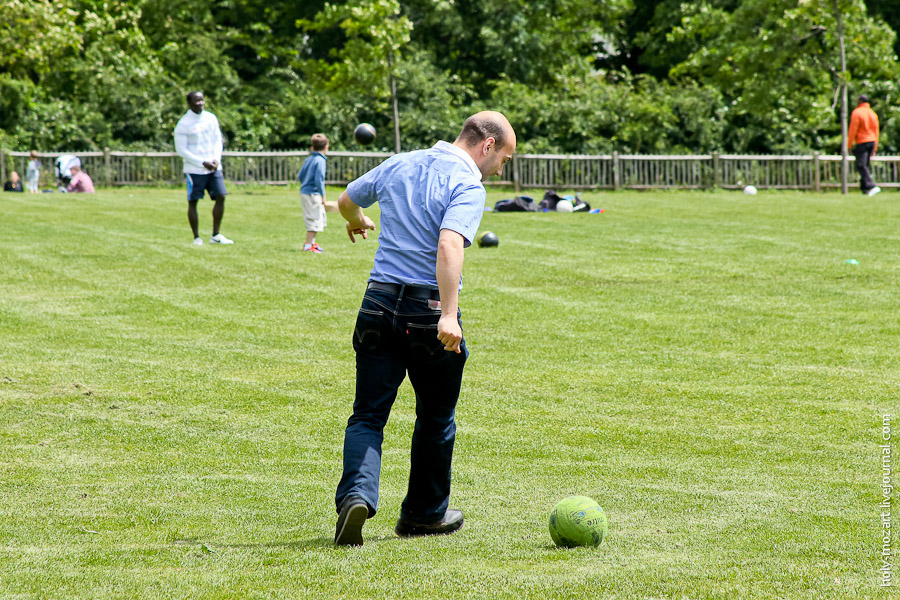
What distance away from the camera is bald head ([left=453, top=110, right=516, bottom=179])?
431 centimetres

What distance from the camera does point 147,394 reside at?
706cm

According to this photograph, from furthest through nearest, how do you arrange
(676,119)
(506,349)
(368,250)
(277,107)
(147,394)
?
(277,107), (676,119), (368,250), (506,349), (147,394)

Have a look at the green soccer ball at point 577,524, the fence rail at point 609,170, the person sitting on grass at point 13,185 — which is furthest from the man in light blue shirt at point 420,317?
the person sitting on grass at point 13,185

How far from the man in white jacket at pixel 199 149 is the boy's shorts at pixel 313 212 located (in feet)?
3.86

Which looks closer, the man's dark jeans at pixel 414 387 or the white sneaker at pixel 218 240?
the man's dark jeans at pixel 414 387

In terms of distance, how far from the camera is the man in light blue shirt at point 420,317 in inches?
163

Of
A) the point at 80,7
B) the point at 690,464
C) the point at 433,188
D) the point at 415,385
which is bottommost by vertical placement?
the point at 690,464

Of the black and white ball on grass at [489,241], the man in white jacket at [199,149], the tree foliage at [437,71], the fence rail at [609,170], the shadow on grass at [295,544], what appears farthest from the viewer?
the tree foliage at [437,71]

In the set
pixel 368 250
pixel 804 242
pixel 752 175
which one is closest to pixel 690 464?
pixel 368 250

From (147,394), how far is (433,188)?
3640 mm

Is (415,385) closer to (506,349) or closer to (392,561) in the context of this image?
(392,561)

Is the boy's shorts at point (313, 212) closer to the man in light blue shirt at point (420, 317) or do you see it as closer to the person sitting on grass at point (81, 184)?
the man in light blue shirt at point (420, 317)

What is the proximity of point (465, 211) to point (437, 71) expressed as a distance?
31734 millimetres

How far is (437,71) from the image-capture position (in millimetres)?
34969
